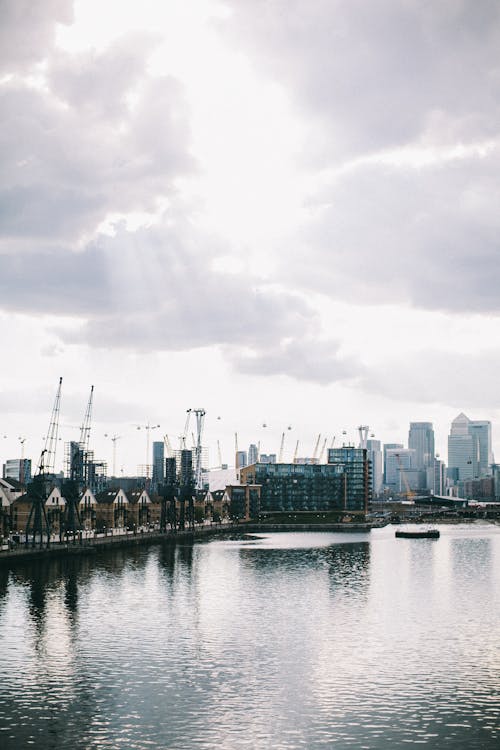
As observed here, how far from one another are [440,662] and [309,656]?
439 inches

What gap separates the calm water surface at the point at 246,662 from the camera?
52.7m

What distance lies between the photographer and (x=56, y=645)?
76.2m

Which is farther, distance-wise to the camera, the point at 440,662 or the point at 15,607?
the point at 15,607

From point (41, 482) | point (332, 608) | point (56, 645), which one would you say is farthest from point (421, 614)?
A: point (41, 482)

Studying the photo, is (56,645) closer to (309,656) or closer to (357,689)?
(309,656)

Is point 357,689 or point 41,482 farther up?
point 41,482

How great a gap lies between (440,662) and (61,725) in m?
33.4

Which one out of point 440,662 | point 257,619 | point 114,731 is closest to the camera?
point 114,731

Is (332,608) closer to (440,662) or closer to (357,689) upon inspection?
(440,662)

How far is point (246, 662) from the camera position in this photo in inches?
2785

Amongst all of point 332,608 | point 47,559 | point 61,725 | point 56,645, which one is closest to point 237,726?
point 61,725

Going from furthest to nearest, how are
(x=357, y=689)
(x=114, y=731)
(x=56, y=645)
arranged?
1. (x=56, y=645)
2. (x=357, y=689)
3. (x=114, y=731)

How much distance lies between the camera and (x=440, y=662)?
7112 cm

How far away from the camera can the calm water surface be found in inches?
2073
